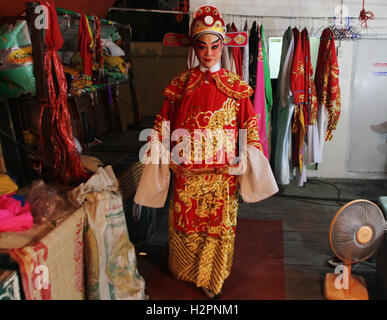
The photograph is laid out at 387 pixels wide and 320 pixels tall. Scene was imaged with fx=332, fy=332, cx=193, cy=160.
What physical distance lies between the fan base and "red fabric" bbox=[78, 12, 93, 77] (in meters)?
2.14

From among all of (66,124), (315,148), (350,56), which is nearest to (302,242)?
(315,148)

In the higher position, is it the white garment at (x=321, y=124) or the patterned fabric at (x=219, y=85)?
the patterned fabric at (x=219, y=85)

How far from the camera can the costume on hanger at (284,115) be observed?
3.12 metres

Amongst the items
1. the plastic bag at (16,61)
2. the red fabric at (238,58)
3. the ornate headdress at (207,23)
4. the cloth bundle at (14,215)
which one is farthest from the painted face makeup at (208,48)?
the cloth bundle at (14,215)

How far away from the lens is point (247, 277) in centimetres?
233

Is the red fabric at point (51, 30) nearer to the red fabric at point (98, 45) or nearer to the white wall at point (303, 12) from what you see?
the red fabric at point (98, 45)

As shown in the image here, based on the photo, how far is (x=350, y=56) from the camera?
374 centimetres

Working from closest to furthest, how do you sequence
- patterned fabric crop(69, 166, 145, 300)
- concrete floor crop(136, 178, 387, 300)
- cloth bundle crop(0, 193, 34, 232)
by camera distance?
cloth bundle crop(0, 193, 34, 232), patterned fabric crop(69, 166, 145, 300), concrete floor crop(136, 178, 387, 300)

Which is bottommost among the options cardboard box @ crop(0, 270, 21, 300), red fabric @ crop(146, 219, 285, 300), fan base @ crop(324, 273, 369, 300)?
red fabric @ crop(146, 219, 285, 300)

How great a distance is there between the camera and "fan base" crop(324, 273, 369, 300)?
6.68 feet

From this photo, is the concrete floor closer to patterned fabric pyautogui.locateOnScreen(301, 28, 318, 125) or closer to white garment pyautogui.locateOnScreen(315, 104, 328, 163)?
white garment pyautogui.locateOnScreen(315, 104, 328, 163)

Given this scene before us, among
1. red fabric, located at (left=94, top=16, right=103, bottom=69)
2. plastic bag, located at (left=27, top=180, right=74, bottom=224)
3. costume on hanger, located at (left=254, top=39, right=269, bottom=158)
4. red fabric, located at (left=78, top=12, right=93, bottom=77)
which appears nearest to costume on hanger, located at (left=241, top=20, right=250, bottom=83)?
costume on hanger, located at (left=254, top=39, right=269, bottom=158)

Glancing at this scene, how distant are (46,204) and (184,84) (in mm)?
1029

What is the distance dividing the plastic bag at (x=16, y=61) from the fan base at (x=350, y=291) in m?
2.14
